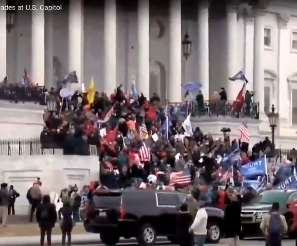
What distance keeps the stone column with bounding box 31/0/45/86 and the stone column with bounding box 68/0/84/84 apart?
2072 mm

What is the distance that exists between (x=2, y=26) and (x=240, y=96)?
13356 millimetres

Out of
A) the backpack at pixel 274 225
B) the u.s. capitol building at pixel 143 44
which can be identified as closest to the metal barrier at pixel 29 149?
A: the u.s. capitol building at pixel 143 44

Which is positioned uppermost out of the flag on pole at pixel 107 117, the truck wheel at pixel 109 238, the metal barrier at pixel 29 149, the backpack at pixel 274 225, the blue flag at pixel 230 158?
the flag on pole at pixel 107 117

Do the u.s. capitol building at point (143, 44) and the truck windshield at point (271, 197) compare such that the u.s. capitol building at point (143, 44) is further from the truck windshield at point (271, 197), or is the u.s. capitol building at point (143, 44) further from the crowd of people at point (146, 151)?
the truck windshield at point (271, 197)

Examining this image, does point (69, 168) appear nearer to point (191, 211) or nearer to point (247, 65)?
point (191, 211)

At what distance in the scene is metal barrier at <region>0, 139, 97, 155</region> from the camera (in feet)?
146

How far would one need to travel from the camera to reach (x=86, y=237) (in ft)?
126

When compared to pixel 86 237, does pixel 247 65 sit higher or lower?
higher

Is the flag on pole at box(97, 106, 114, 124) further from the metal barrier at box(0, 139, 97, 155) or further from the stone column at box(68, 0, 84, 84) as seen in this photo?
the stone column at box(68, 0, 84, 84)

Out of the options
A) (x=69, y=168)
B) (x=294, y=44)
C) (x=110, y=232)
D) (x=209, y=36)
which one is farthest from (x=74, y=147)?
(x=294, y=44)

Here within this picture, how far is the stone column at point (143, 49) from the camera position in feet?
197

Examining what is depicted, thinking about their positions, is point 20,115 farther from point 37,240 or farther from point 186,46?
point 186,46

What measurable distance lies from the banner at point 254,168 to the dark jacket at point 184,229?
1885cm

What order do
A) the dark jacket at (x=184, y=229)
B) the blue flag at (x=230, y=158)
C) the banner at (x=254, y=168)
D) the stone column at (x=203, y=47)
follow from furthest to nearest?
the stone column at (x=203, y=47) → the blue flag at (x=230, y=158) → the banner at (x=254, y=168) → the dark jacket at (x=184, y=229)
